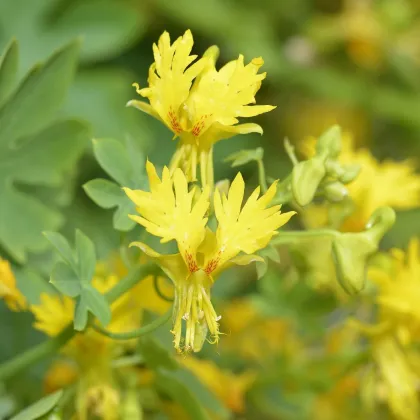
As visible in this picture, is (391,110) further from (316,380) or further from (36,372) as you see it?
(36,372)

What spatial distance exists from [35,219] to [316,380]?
425 millimetres

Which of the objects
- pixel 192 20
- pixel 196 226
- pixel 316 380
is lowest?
pixel 316 380

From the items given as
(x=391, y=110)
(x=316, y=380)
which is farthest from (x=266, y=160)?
(x=316, y=380)

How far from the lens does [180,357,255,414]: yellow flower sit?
1.04 metres

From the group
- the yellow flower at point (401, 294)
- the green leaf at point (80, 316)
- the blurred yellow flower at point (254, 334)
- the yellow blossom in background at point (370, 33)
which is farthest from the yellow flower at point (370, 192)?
the yellow blossom in background at point (370, 33)

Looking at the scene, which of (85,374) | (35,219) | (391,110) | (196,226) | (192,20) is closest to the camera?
(196,226)

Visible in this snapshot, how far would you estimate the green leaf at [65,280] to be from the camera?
75 cm

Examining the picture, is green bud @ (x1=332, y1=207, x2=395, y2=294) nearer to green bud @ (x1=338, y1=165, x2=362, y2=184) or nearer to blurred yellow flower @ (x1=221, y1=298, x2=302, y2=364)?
green bud @ (x1=338, y1=165, x2=362, y2=184)

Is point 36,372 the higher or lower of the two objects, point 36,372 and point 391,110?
the higher

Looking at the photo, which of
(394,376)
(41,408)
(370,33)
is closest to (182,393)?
(41,408)

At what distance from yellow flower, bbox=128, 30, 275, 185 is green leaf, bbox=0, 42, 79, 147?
0.27 metres

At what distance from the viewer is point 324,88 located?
5.65 ft

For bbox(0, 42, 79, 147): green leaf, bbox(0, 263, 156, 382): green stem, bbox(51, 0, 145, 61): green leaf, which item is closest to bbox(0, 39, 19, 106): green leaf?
bbox(0, 42, 79, 147): green leaf

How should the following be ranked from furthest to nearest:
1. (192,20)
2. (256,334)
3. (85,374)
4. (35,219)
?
(192,20) < (256,334) < (35,219) < (85,374)
